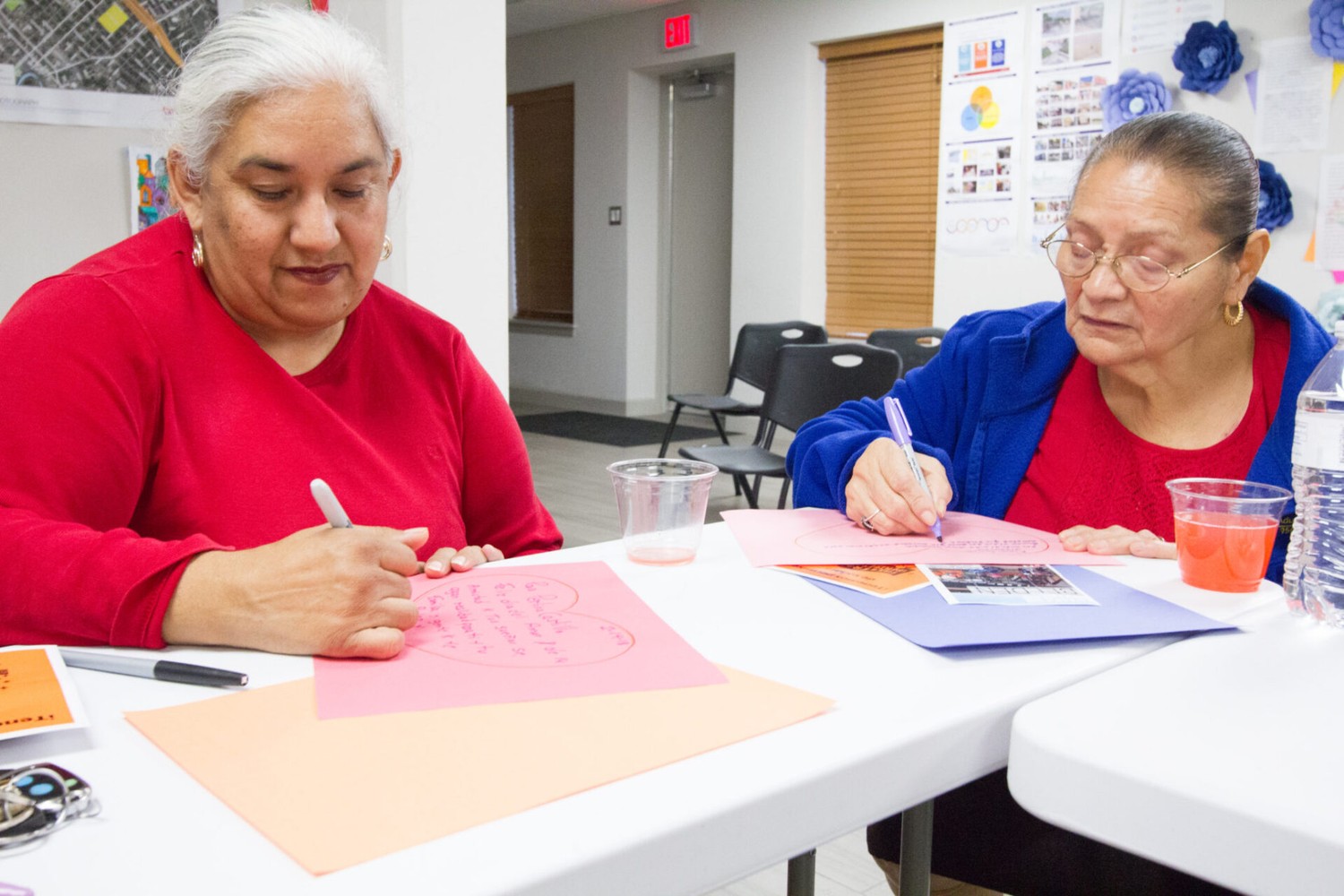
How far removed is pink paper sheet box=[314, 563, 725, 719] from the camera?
77 centimetres

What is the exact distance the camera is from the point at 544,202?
9.08 m

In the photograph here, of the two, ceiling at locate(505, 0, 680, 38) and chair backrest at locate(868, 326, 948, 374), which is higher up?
ceiling at locate(505, 0, 680, 38)

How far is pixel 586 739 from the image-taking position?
68 cm

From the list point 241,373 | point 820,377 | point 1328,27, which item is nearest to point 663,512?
point 241,373

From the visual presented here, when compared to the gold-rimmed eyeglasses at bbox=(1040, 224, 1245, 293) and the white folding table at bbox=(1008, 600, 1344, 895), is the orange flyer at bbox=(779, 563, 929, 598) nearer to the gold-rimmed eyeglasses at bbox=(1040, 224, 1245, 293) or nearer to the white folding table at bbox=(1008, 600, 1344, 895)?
the white folding table at bbox=(1008, 600, 1344, 895)

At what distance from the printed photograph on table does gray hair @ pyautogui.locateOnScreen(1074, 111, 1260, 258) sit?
559 mm

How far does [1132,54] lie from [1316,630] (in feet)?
17.0

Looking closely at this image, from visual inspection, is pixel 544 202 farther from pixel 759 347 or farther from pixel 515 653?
pixel 515 653

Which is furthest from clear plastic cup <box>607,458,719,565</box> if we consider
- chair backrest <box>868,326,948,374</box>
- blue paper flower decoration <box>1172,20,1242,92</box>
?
blue paper flower decoration <box>1172,20,1242,92</box>

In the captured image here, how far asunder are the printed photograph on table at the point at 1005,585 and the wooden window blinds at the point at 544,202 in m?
7.94

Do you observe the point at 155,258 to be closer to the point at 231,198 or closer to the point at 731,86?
the point at 231,198

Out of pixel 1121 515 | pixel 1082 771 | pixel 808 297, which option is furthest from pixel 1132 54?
pixel 1082 771

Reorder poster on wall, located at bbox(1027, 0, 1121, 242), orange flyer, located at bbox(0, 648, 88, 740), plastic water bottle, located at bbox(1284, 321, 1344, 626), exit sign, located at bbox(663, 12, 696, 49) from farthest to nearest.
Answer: exit sign, located at bbox(663, 12, 696, 49)
poster on wall, located at bbox(1027, 0, 1121, 242)
plastic water bottle, located at bbox(1284, 321, 1344, 626)
orange flyer, located at bbox(0, 648, 88, 740)

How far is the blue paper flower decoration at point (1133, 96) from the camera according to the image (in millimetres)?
5250
